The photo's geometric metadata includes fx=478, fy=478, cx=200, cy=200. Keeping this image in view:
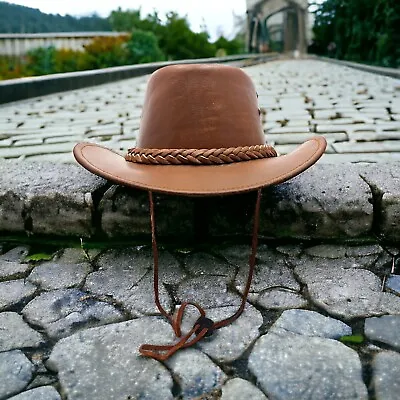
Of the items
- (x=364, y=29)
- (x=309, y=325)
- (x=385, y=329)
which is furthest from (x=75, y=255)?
(x=364, y=29)

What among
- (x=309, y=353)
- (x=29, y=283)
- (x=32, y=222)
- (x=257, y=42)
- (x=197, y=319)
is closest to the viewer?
(x=309, y=353)

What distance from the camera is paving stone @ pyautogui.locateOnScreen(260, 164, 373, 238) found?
186 centimetres

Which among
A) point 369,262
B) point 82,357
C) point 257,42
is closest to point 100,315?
point 82,357

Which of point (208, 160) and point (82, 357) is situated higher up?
point (208, 160)

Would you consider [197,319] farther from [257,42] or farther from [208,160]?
[257,42]

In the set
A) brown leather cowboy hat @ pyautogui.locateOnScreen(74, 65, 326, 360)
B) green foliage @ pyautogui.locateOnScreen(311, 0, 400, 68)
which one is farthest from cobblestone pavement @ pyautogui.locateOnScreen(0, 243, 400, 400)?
green foliage @ pyautogui.locateOnScreen(311, 0, 400, 68)

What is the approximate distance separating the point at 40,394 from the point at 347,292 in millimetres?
969

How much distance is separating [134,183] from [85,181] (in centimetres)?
63

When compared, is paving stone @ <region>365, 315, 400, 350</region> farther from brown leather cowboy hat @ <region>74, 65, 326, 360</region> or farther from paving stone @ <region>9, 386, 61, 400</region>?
paving stone @ <region>9, 386, 61, 400</region>

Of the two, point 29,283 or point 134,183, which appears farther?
point 29,283

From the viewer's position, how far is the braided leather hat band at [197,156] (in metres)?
1.55

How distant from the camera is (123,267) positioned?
176cm

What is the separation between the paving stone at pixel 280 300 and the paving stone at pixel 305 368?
0.16 metres

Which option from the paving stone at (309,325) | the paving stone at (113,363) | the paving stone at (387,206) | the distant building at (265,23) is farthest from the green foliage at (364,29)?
the distant building at (265,23)
